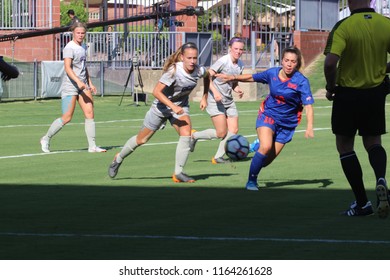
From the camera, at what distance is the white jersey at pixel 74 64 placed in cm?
1989

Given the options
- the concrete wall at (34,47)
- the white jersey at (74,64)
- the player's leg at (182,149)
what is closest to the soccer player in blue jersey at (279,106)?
the player's leg at (182,149)

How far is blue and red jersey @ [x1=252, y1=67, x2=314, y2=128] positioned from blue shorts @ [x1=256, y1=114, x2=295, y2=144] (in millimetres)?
45

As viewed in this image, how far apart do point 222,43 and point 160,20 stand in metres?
3.41

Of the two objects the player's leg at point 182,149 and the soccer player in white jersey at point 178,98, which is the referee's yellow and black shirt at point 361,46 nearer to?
the soccer player in white jersey at point 178,98

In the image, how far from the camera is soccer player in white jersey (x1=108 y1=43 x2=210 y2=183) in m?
14.9

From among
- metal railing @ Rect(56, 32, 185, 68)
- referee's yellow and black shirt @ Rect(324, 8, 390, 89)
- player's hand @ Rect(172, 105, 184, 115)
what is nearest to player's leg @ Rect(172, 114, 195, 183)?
player's hand @ Rect(172, 105, 184, 115)

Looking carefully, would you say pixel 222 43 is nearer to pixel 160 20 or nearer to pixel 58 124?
pixel 160 20

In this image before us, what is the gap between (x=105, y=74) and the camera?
134 ft

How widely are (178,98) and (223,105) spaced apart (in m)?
3.13

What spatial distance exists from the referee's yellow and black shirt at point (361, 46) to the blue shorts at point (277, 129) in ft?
9.19

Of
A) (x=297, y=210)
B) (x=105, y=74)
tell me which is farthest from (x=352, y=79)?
(x=105, y=74)

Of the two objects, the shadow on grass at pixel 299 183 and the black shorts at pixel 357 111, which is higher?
the black shorts at pixel 357 111

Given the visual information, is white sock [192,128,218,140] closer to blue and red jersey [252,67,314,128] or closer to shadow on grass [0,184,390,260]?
shadow on grass [0,184,390,260]

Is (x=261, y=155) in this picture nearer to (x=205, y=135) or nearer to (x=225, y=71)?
(x=205, y=135)
